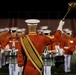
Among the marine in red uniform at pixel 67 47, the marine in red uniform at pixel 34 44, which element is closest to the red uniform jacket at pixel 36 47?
A: the marine in red uniform at pixel 34 44

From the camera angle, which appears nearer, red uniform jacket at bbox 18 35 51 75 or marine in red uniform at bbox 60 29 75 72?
red uniform jacket at bbox 18 35 51 75

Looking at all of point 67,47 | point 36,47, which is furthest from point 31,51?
point 67,47

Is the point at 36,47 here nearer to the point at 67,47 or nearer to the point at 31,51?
the point at 31,51

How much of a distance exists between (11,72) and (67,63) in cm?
277

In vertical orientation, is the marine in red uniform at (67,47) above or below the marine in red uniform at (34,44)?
below

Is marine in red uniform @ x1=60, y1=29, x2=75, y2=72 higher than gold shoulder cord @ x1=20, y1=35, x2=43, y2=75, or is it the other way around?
gold shoulder cord @ x1=20, y1=35, x2=43, y2=75

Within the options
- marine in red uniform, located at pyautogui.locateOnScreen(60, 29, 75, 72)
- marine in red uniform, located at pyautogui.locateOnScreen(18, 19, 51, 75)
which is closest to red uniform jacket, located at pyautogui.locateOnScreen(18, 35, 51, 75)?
marine in red uniform, located at pyautogui.locateOnScreen(18, 19, 51, 75)

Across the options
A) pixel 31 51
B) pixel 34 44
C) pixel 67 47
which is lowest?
pixel 67 47

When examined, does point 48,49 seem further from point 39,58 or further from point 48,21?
point 48,21

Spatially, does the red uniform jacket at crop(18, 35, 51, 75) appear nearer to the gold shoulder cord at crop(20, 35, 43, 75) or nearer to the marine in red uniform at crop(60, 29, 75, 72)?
the gold shoulder cord at crop(20, 35, 43, 75)

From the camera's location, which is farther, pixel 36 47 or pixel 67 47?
pixel 67 47

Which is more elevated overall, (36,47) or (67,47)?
(36,47)

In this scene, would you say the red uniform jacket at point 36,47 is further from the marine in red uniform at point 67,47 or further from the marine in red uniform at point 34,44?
the marine in red uniform at point 67,47

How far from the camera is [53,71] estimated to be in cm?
1157
